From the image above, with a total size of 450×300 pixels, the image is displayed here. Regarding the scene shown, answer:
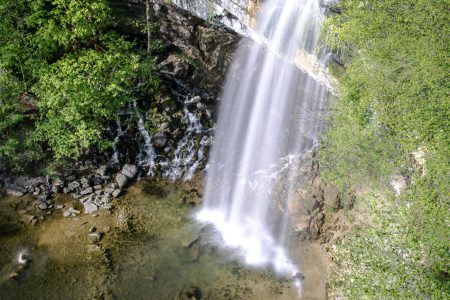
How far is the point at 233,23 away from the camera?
1825 centimetres

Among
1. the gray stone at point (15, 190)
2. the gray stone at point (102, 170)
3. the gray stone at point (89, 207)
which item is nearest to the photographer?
the gray stone at point (89, 207)

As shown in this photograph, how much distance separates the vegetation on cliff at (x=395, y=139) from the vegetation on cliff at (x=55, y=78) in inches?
403

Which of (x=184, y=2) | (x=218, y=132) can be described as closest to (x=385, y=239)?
(x=218, y=132)

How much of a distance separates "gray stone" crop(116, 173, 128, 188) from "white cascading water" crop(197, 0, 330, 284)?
4.11m

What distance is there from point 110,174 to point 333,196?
36.4 ft

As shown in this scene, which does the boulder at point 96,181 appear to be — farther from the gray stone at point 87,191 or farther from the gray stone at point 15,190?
the gray stone at point 15,190

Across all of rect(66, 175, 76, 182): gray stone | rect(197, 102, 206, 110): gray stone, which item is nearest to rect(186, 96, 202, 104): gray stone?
rect(197, 102, 206, 110): gray stone

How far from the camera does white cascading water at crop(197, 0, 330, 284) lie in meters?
16.3

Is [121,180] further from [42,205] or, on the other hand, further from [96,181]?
[42,205]

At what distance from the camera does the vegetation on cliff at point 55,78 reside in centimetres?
1695

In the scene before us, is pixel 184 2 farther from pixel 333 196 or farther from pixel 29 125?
pixel 333 196

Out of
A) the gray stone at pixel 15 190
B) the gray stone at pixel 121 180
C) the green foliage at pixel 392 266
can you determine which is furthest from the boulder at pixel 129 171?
the green foliage at pixel 392 266

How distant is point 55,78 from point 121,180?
18.5 feet

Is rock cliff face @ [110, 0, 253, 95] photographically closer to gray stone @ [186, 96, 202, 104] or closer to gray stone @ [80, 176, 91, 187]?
gray stone @ [186, 96, 202, 104]
